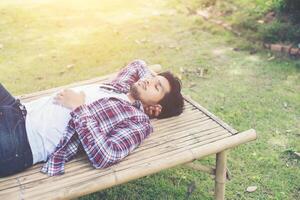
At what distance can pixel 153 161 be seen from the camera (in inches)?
107

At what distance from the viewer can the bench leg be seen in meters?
2.96

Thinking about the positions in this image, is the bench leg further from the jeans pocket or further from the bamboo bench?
the jeans pocket

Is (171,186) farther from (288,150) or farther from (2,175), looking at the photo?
(2,175)

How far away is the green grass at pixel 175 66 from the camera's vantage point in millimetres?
3516

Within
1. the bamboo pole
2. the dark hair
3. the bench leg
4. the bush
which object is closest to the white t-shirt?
the dark hair

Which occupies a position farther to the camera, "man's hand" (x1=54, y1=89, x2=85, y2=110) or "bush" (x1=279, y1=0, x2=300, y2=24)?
"bush" (x1=279, y1=0, x2=300, y2=24)

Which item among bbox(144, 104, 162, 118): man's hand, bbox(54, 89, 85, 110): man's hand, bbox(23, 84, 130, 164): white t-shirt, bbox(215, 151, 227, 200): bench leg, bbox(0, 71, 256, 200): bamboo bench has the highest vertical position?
bbox(54, 89, 85, 110): man's hand

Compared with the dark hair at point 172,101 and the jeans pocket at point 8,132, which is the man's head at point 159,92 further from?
the jeans pocket at point 8,132

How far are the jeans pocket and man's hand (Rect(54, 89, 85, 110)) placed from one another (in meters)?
0.25

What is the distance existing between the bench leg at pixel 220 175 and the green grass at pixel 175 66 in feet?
0.89

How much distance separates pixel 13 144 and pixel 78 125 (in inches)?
14.6

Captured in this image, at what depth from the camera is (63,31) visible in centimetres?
648

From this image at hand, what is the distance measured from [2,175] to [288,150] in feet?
7.47

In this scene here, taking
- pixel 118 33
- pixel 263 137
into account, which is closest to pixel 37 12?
pixel 118 33
